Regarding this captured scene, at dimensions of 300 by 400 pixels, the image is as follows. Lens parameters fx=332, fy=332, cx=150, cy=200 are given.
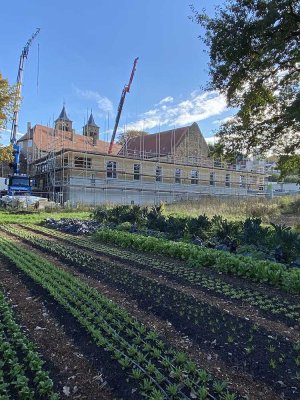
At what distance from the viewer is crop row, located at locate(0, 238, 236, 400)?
7.48 feet

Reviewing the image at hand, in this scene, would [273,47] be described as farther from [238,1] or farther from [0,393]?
[0,393]

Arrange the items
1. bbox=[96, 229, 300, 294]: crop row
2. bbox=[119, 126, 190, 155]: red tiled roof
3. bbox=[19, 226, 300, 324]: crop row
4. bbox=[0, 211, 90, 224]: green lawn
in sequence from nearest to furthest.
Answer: bbox=[19, 226, 300, 324]: crop row, bbox=[96, 229, 300, 294]: crop row, bbox=[0, 211, 90, 224]: green lawn, bbox=[119, 126, 190, 155]: red tiled roof

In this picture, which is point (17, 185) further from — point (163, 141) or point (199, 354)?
point (199, 354)

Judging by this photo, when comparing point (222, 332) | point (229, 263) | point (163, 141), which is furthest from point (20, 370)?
point (163, 141)

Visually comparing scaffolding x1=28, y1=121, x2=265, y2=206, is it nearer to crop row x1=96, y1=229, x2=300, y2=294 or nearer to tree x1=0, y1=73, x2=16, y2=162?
tree x1=0, y1=73, x2=16, y2=162

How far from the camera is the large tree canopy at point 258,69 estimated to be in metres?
10.3

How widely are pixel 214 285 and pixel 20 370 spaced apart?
2916 mm

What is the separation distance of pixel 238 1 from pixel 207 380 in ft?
40.0

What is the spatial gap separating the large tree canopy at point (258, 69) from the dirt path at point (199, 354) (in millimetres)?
7426

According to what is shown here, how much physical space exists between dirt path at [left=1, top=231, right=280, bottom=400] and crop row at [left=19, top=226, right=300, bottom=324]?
1.15m

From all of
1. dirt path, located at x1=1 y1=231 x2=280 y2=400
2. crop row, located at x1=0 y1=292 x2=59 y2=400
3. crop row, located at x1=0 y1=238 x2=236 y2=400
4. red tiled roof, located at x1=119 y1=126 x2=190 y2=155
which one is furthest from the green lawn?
red tiled roof, located at x1=119 y1=126 x2=190 y2=155

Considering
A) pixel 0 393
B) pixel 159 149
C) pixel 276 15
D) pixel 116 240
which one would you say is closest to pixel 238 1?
pixel 276 15

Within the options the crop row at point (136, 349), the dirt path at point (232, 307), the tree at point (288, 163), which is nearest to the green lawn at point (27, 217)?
the tree at point (288, 163)

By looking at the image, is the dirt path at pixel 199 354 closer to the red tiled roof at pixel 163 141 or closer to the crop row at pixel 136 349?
the crop row at pixel 136 349
